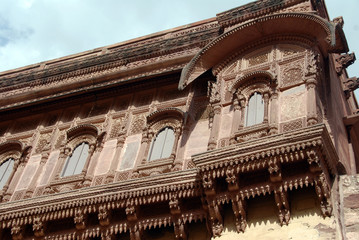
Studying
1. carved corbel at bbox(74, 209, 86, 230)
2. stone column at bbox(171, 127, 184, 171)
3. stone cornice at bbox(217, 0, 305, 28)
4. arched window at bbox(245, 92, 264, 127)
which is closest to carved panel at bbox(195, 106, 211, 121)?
stone column at bbox(171, 127, 184, 171)

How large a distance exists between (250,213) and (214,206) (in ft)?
1.91

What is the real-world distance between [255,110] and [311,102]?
Result: 1139 millimetres

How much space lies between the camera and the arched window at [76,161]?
10.6 meters

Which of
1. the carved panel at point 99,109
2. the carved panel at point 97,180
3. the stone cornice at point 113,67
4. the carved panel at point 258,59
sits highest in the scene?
the stone cornice at point 113,67

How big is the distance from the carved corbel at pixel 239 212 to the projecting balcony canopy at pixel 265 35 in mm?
3134

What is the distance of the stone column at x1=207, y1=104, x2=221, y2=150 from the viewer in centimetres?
893

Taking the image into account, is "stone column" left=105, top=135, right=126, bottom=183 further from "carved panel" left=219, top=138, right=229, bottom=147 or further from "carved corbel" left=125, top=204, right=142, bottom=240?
"carved panel" left=219, top=138, right=229, bottom=147

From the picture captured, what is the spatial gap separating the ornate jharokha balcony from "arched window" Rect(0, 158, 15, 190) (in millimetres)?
1751

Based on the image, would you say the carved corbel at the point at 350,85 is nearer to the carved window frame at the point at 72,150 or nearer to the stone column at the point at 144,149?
the stone column at the point at 144,149

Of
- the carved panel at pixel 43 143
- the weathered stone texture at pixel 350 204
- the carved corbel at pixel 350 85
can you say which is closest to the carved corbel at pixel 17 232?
the carved panel at pixel 43 143

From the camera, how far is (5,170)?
11617mm

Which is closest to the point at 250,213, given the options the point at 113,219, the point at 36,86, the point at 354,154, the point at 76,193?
the point at 113,219

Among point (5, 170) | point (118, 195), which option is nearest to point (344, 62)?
point (118, 195)

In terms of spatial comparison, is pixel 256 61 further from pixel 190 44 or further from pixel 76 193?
pixel 76 193
